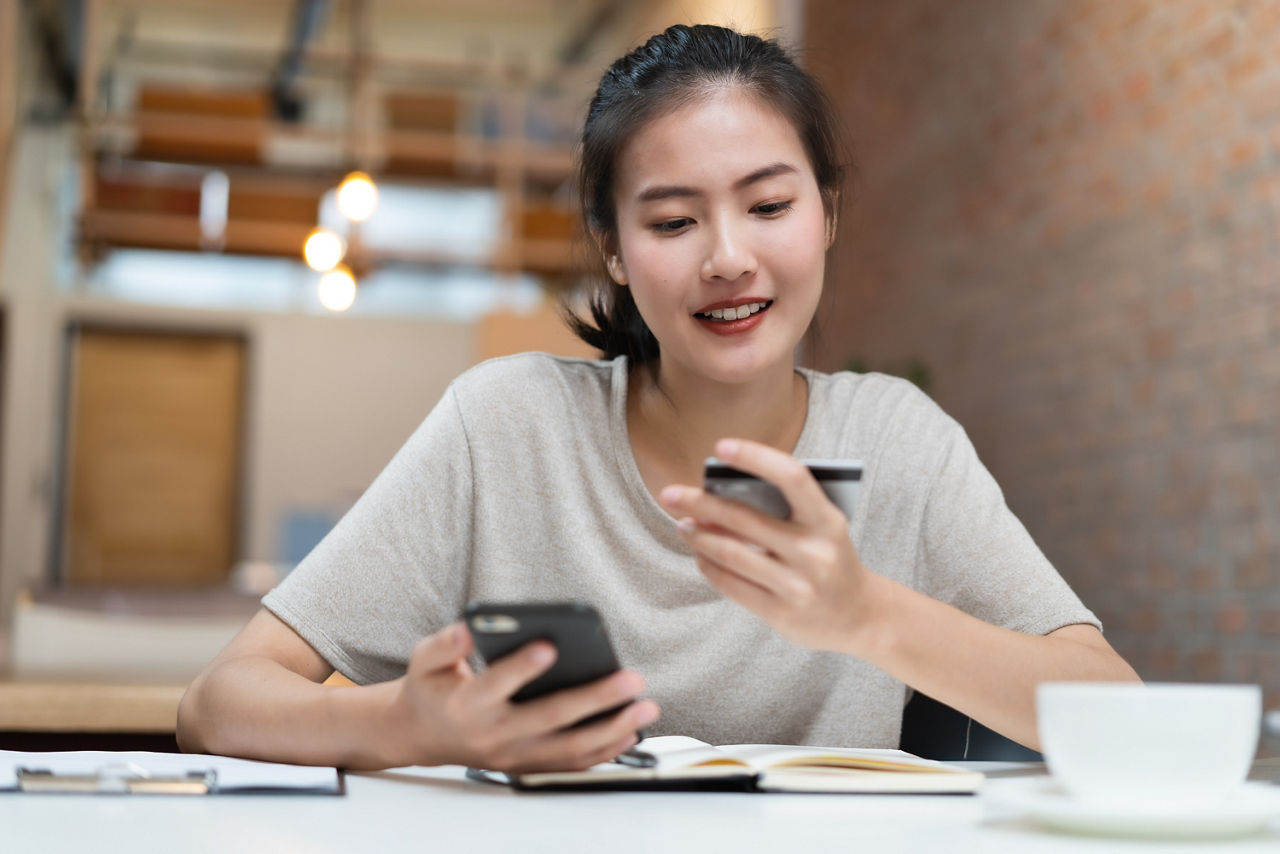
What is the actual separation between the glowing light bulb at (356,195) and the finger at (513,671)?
4613mm

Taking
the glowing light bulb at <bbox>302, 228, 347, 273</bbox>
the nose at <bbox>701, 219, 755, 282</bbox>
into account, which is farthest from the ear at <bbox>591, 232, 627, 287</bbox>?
the glowing light bulb at <bbox>302, 228, 347, 273</bbox>

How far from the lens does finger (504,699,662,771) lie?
32.1 inches

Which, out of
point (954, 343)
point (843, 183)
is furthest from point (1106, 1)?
point (843, 183)

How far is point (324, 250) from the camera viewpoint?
5598mm

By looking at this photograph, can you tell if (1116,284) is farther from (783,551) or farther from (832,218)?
(783,551)

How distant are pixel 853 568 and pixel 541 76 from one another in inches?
295

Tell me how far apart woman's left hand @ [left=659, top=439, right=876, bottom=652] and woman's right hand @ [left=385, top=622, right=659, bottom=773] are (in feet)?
0.34

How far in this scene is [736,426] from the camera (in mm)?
1426

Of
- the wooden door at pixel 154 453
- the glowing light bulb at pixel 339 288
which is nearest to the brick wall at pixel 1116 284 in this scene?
the glowing light bulb at pixel 339 288

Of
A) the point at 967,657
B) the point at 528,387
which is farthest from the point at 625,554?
the point at 967,657

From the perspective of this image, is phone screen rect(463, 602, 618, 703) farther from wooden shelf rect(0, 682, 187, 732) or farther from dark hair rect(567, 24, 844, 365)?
wooden shelf rect(0, 682, 187, 732)

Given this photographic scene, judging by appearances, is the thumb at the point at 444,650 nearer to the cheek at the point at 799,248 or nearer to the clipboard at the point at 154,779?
the clipboard at the point at 154,779

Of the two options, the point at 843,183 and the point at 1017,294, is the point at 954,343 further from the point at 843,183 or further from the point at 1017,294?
the point at 843,183

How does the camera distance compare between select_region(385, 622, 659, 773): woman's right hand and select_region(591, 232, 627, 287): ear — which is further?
select_region(591, 232, 627, 287): ear
